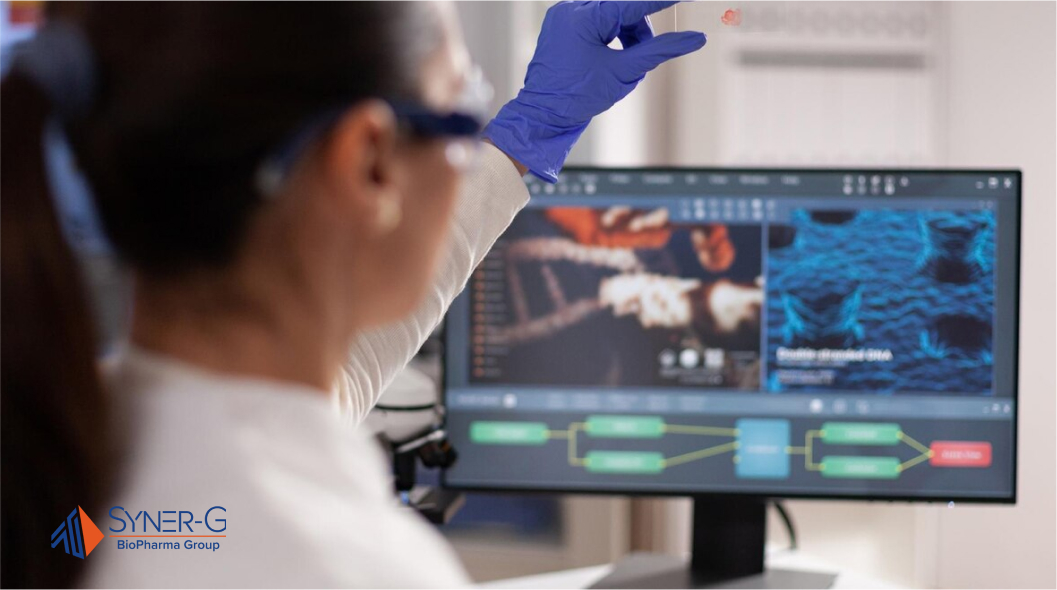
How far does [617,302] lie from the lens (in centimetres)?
129

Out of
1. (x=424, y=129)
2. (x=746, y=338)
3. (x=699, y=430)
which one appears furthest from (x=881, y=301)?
(x=424, y=129)

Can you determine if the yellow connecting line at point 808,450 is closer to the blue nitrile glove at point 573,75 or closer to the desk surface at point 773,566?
the desk surface at point 773,566

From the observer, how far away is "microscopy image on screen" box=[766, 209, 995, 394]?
4.07ft

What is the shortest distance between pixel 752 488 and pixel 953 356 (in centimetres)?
30

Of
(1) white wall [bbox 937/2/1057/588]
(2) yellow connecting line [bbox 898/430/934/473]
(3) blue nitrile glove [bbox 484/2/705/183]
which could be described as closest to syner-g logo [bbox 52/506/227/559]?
(3) blue nitrile glove [bbox 484/2/705/183]

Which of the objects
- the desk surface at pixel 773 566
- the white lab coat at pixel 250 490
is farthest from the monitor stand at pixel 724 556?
the white lab coat at pixel 250 490

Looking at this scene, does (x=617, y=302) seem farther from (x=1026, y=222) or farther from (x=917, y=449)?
(x=1026, y=222)

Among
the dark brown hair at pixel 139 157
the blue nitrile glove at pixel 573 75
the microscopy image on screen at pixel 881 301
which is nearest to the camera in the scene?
the dark brown hair at pixel 139 157

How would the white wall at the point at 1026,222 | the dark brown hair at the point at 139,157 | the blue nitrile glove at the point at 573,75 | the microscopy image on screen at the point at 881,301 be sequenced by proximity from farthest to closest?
the white wall at the point at 1026,222
the microscopy image on screen at the point at 881,301
the blue nitrile glove at the point at 573,75
the dark brown hair at the point at 139,157

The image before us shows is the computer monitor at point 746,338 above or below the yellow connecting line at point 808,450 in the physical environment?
above

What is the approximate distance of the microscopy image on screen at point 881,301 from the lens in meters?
1.24

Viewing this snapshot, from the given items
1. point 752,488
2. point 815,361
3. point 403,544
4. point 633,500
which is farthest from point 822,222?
point 403,544

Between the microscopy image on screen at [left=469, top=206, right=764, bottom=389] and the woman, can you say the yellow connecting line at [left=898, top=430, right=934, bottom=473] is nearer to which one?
the microscopy image on screen at [left=469, top=206, right=764, bottom=389]

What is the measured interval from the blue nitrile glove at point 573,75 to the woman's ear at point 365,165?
Result: 1.61 ft
